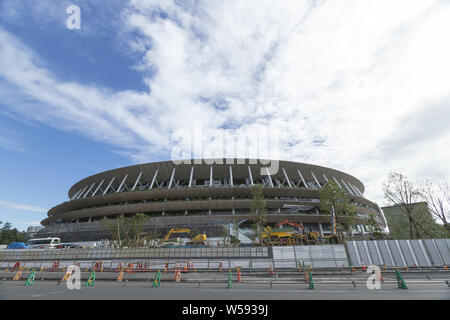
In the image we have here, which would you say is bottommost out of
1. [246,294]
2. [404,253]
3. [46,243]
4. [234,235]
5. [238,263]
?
[246,294]

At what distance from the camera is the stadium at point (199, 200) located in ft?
124

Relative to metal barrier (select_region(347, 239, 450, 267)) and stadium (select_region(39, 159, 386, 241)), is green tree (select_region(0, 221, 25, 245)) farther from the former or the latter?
metal barrier (select_region(347, 239, 450, 267))

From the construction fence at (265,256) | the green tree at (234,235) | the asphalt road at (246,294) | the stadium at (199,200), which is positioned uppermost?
the stadium at (199,200)

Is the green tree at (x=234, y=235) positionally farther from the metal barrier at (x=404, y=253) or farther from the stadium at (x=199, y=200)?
the metal barrier at (x=404, y=253)

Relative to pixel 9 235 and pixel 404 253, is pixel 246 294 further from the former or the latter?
pixel 9 235

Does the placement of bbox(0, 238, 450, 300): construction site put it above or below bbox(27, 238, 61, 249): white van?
below

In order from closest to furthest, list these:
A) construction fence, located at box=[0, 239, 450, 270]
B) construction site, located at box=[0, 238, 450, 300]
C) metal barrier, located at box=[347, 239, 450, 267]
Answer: construction site, located at box=[0, 238, 450, 300], metal barrier, located at box=[347, 239, 450, 267], construction fence, located at box=[0, 239, 450, 270]

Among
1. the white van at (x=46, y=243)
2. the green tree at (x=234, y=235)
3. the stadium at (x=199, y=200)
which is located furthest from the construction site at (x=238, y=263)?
the stadium at (x=199, y=200)

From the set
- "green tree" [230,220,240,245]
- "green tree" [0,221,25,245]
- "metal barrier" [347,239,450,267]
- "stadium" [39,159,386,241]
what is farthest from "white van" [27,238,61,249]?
"metal barrier" [347,239,450,267]

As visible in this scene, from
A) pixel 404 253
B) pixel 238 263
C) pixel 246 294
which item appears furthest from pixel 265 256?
pixel 246 294

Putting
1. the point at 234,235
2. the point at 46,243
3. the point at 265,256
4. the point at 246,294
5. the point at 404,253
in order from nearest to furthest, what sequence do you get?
the point at 246,294 < the point at 404,253 < the point at 265,256 < the point at 234,235 < the point at 46,243

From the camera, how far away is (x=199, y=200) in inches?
1582

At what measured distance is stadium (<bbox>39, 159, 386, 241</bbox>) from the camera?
124ft
